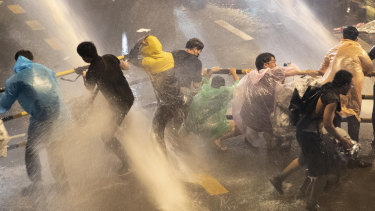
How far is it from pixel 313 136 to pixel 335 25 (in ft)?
28.0

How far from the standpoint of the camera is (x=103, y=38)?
1096 cm

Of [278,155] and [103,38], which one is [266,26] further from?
[278,155]

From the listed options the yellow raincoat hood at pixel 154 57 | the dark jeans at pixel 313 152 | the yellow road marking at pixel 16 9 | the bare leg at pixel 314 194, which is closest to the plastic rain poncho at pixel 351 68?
the dark jeans at pixel 313 152

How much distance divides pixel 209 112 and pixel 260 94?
740 mm

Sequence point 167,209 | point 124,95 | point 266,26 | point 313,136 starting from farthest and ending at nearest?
point 266,26
point 124,95
point 167,209
point 313,136

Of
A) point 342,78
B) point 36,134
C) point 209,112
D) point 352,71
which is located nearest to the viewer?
point 342,78

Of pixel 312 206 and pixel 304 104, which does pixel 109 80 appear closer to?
pixel 304 104

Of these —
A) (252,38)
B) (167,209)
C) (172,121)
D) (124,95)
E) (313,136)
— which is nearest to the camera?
(313,136)

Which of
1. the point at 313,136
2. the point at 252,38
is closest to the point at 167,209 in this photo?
A: the point at 313,136

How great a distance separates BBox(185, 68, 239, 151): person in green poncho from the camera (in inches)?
199

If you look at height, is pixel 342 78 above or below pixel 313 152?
above

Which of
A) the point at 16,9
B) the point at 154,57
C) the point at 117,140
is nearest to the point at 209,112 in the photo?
the point at 154,57

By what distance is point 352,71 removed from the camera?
15.5 feet

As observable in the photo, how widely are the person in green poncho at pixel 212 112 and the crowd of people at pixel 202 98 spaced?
1 centimetres
